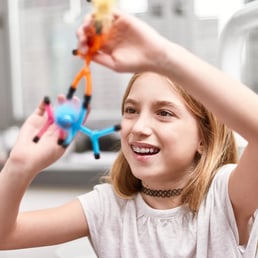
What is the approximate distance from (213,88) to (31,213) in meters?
0.40

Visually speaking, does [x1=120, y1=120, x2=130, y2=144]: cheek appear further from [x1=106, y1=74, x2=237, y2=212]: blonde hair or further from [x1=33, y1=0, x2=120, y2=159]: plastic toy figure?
[x1=33, y1=0, x2=120, y2=159]: plastic toy figure

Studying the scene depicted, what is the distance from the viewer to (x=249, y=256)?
0.86 meters

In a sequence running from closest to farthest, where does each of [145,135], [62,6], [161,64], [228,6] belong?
[161,64]
[145,135]
[228,6]
[62,6]

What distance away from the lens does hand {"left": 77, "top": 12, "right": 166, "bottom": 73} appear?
62cm

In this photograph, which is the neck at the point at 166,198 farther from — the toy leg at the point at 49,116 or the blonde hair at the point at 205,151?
the toy leg at the point at 49,116

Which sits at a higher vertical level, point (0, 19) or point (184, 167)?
point (0, 19)

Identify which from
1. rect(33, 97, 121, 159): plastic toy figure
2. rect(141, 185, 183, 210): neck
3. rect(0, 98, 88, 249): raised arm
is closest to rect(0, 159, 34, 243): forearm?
rect(0, 98, 88, 249): raised arm

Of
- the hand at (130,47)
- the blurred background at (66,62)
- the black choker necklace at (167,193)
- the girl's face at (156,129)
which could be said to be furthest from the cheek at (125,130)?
the blurred background at (66,62)

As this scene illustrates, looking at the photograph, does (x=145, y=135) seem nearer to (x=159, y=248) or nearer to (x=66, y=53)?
(x=159, y=248)

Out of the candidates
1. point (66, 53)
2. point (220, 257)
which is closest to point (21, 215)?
point (220, 257)

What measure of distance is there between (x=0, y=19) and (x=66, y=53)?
0.76ft

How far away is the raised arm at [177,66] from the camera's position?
617 millimetres

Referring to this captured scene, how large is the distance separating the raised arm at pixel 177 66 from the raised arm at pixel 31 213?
4.8 inches

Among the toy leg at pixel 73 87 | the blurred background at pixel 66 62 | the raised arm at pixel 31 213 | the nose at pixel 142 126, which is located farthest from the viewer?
the blurred background at pixel 66 62
